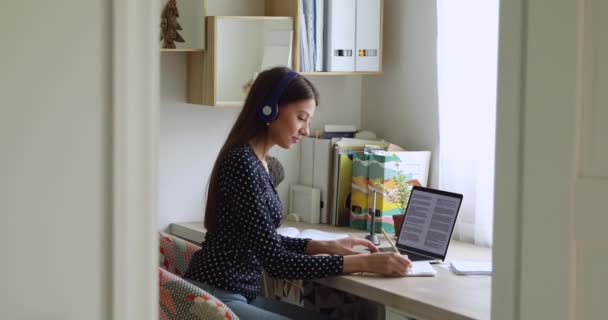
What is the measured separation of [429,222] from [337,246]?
12.2 inches

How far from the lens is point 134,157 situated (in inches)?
31.2

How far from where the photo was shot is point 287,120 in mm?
2559

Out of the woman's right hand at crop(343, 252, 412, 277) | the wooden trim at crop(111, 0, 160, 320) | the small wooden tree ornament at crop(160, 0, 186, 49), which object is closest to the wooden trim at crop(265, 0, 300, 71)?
the small wooden tree ornament at crop(160, 0, 186, 49)

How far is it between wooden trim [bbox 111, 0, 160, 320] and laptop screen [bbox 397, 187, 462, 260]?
189 cm

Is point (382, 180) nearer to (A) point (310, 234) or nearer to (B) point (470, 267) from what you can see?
(A) point (310, 234)

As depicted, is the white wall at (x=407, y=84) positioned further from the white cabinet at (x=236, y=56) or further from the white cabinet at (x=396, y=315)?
the white cabinet at (x=396, y=315)

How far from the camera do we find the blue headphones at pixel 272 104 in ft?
8.26


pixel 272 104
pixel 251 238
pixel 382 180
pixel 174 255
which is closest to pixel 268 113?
pixel 272 104

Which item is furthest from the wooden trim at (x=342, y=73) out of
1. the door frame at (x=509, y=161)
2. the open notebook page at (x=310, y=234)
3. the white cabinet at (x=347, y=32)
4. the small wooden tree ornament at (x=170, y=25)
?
the door frame at (x=509, y=161)

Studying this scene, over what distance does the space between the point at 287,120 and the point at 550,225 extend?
1256 mm

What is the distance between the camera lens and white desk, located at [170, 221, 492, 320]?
2.11 meters

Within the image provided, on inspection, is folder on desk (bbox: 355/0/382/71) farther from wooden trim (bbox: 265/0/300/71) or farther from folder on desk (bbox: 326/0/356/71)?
wooden trim (bbox: 265/0/300/71)

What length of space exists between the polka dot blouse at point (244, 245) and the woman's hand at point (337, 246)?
0.61ft

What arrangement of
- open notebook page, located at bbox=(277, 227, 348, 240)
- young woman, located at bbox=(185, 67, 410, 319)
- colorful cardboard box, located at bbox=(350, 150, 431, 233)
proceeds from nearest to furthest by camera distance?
1. young woman, located at bbox=(185, 67, 410, 319)
2. open notebook page, located at bbox=(277, 227, 348, 240)
3. colorful cardboard box, located at bbox=(350, 150, 431, 233)
